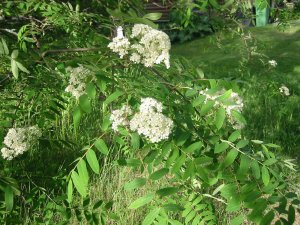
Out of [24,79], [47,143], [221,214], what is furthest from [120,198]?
[24,79]

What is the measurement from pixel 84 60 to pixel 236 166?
28.9 inches

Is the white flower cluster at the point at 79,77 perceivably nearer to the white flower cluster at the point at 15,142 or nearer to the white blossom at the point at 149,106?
the white blossom at the point at 149,106

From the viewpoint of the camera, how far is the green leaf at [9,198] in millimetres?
1635

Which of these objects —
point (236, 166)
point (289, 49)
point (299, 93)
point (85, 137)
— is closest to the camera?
point (236, 166)

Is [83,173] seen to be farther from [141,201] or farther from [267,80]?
[267,80]

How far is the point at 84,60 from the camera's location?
69.5 inches

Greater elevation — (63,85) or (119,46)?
(119,46)

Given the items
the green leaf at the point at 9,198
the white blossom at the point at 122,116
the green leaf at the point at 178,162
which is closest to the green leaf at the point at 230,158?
the green leaf at the point at 178,162

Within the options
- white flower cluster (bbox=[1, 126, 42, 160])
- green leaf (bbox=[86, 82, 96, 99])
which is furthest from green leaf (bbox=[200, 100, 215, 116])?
white flower cluster (bbox=[1, 126, 42, 160])

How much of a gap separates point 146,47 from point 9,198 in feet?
2.48

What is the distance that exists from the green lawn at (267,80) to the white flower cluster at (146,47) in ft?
1.48

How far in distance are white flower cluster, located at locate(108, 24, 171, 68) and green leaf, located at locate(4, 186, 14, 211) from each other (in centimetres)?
66

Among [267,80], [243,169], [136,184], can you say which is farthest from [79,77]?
[267,80]

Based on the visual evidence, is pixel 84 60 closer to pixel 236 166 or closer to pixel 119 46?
pixel 119 46
